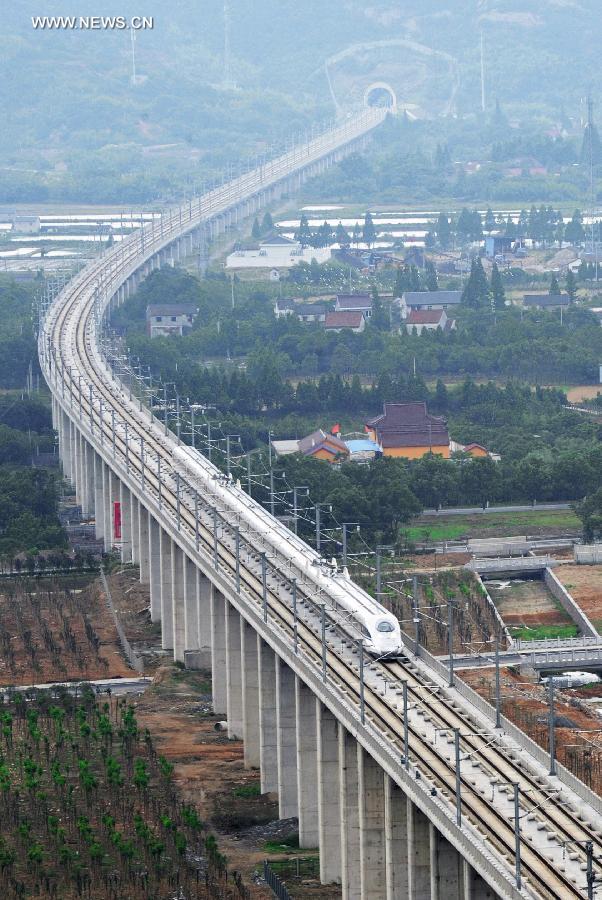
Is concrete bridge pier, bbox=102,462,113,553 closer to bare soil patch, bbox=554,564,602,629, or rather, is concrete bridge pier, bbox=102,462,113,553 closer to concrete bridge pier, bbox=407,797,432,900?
bare soil patch, bbox=554,564,602,629

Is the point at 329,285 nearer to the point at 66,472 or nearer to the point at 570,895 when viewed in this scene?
the point at 66,472

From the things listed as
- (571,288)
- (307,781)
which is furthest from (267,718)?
(571,288)

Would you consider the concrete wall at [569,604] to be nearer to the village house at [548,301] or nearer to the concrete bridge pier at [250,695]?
the concrete bridge pier at [250,695]


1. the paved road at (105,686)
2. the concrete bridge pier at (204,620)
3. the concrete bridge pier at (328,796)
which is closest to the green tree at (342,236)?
the concrete bridge pier at (204,620)

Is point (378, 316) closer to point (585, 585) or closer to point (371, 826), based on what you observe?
point (585, 585)

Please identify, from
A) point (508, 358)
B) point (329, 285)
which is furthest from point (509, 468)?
point (329, 285)

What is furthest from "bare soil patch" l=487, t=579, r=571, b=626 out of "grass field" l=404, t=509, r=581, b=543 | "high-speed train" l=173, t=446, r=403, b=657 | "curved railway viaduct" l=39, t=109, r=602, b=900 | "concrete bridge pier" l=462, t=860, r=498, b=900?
"concrete bridge pier" l=462, t=860, r=498, b=900
